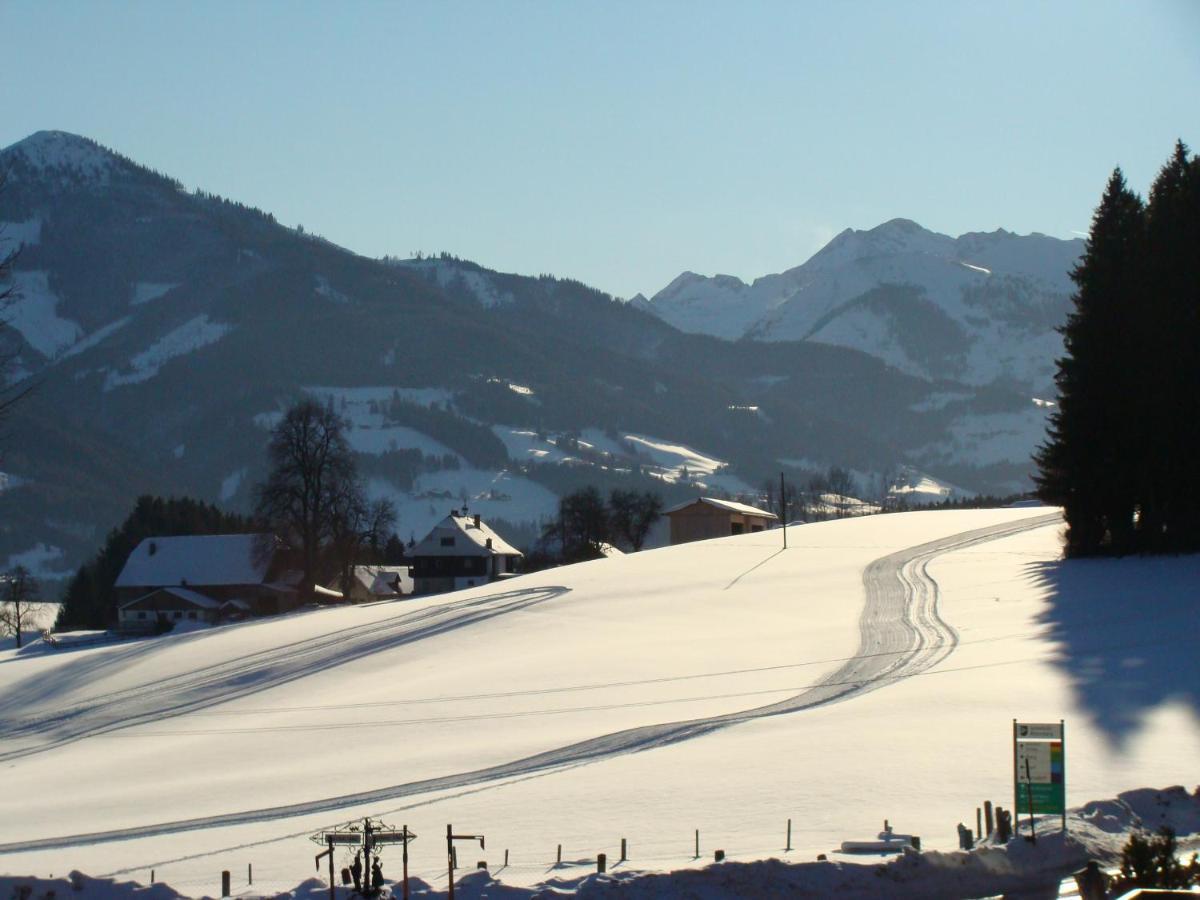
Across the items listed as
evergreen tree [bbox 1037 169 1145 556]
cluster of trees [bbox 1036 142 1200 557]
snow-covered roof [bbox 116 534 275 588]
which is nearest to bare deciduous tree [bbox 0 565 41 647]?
snow-covered roof [bbox 116 534 275 588]

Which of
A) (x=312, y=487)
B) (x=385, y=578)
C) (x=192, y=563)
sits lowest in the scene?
(x=385, y=578)

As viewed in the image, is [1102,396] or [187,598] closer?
[1102,396]

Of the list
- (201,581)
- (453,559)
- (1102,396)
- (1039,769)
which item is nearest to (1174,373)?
(1102,396)

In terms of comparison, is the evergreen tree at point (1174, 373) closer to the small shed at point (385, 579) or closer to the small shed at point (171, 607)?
the small shed at point (171, 607)

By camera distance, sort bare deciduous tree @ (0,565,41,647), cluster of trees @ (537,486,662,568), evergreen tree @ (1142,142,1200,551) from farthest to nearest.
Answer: cluster of trees @ (537,486,662,568) → bare deciduous tree @ (0,565,41,647) → evergreen tree @ (1142,142,1200,551)

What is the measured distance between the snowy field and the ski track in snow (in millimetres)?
162

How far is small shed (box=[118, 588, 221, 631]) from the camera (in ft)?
337

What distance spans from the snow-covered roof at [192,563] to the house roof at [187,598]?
1.13m

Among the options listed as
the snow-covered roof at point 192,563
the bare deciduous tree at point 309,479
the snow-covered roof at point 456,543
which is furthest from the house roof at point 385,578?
the bare deciduous tree at point 309,479

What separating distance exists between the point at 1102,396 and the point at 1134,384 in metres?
1.38

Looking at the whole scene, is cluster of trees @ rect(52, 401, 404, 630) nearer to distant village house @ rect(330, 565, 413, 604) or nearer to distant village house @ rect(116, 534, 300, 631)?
distant village house @ rect(116, 534, 300, 631)

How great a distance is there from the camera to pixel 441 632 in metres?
54.8

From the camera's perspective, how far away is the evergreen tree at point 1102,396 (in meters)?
57.7

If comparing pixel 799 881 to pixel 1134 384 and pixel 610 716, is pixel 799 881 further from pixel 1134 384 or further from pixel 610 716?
pixel 1134 384
